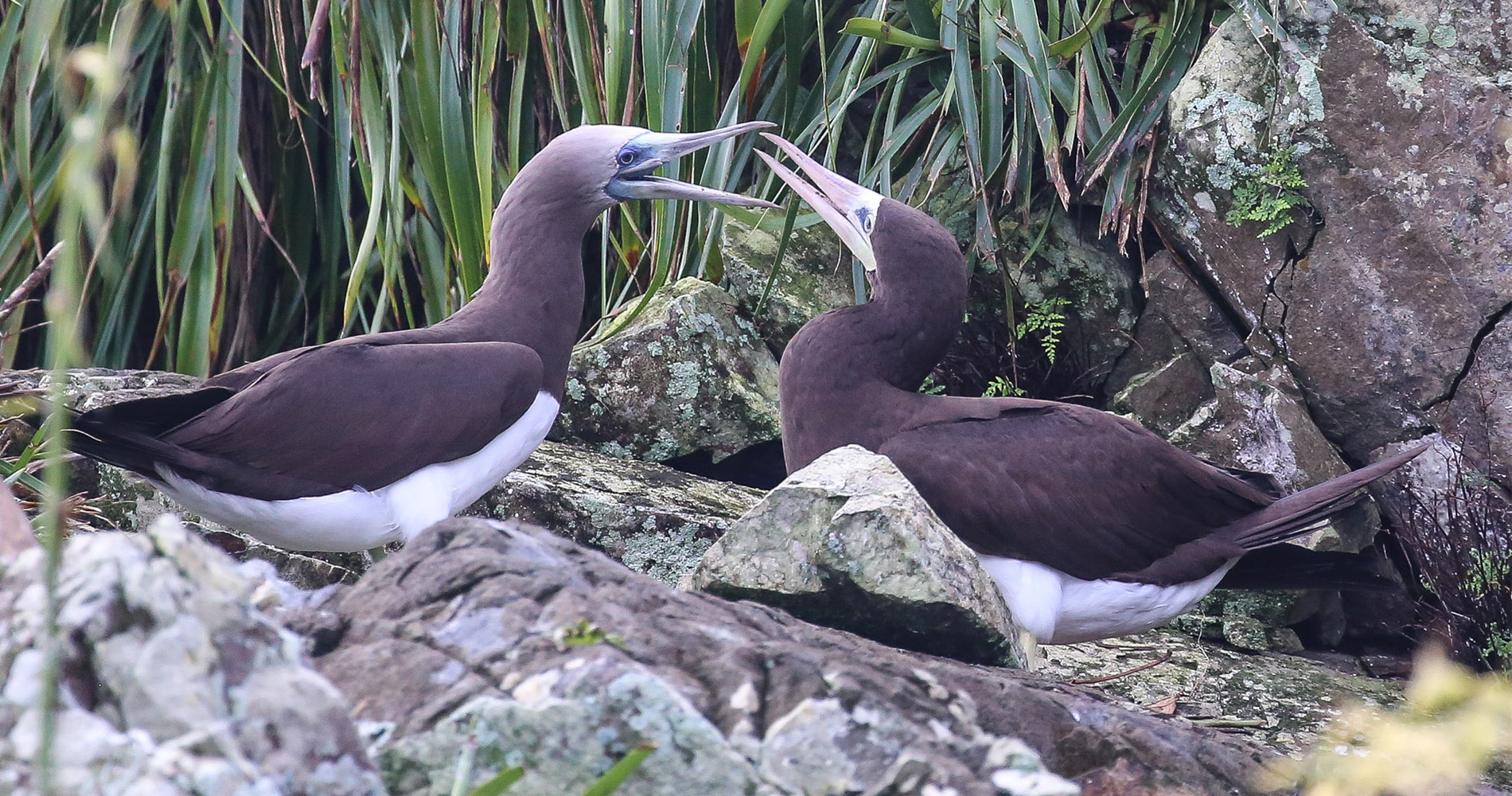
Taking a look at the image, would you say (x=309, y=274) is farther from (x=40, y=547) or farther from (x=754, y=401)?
(x=40, y=547)

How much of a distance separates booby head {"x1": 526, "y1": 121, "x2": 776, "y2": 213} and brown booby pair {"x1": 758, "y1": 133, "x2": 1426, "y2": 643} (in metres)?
0.61

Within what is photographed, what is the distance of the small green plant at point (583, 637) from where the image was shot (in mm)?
1774

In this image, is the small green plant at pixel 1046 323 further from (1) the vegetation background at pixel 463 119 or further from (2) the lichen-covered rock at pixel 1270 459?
(2) the lichen-covered rock at pixel 1270 459

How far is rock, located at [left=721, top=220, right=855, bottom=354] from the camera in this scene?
558 centimetres

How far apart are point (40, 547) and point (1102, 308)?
4569mm

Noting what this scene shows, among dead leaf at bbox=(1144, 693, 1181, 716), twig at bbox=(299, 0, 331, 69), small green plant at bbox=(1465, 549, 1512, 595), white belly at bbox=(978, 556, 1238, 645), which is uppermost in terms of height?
twig at bbox=(299, 0, 331, 69)

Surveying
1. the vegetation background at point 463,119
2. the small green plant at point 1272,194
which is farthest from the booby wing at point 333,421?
the small green plant at point 1272,194

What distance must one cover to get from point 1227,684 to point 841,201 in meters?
2.02

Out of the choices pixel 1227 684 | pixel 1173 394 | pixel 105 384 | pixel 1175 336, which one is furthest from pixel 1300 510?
pixel 105 384

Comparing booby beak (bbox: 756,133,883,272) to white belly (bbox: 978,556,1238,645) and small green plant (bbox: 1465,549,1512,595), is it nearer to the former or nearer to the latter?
white belly (bbox: 978,556,1238,645)

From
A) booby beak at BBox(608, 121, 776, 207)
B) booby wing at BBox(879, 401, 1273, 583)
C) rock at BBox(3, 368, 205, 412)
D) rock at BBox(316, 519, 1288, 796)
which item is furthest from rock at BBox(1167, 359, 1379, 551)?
rock at BBox(3, 368, 205, 412)

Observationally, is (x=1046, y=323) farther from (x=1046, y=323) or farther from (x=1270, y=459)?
(x=1270, y=459)

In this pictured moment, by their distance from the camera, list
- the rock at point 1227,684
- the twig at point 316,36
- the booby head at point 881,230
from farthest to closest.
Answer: the twig at point 316,36, the booby head at point 881,230, the rock at point 1227,684

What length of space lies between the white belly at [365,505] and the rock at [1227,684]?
1812 millimetres
